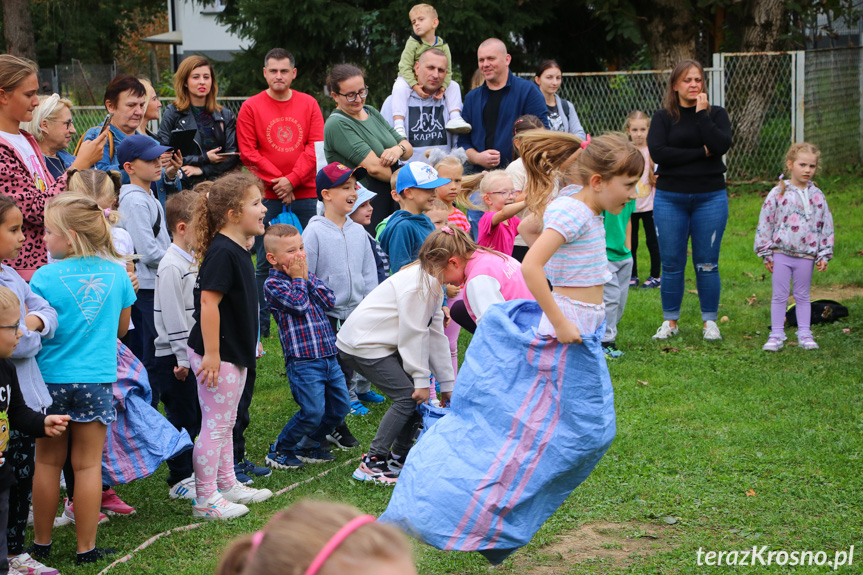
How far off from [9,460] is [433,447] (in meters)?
1.78

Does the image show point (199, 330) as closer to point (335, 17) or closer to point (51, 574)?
point (51, 574)

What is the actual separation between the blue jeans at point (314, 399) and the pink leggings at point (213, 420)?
0.59 meters

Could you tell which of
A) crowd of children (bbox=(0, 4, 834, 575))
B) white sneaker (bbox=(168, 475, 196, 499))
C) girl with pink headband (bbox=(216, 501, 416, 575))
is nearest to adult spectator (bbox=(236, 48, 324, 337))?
crowd of children (bbox=(0, 4, 834, 575))

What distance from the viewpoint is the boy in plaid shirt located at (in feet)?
16.3

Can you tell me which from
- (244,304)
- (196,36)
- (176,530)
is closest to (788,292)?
(244,304)

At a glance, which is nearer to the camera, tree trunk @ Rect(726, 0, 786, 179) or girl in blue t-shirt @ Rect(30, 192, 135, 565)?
girl in blue t-shirt @ Rect(30, 192, 135, 565)

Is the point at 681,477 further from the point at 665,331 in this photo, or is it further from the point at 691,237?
the point at 691,237

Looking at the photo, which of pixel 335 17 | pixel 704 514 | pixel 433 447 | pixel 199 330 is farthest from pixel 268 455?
pixel 335 17

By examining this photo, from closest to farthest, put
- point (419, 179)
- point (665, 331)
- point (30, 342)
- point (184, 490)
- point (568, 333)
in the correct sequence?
point (568, 333) → point (30, 342) → point (184, 490) → point (419, 179) → point (665, 331)

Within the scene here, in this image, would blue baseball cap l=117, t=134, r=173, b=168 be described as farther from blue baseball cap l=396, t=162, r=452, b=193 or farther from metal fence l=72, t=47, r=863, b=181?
metal fence l=72, t=47, r=863, b=181

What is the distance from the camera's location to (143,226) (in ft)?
17.3

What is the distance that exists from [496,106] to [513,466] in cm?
493

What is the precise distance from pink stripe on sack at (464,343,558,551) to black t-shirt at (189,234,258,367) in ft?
5.32

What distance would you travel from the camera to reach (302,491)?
4.68 meters
